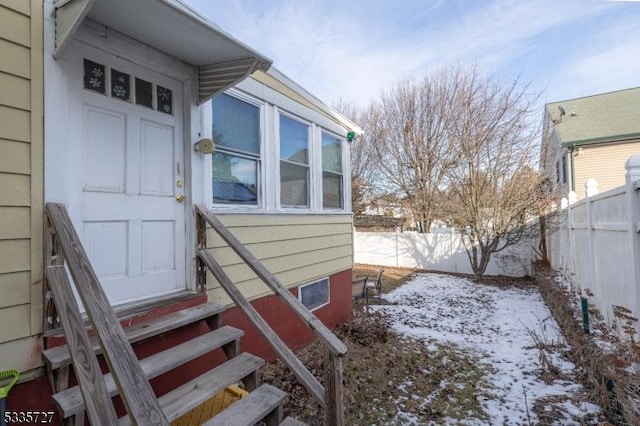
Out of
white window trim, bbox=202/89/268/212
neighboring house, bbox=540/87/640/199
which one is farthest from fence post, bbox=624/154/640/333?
neighboring house, bbox=540/87/640/199

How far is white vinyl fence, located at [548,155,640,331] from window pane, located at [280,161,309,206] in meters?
3.87

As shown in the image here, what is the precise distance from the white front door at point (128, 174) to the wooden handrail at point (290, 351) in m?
0.29

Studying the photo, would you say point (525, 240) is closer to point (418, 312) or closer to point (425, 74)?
point (418, 312)

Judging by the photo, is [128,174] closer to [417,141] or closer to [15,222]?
[15,222]

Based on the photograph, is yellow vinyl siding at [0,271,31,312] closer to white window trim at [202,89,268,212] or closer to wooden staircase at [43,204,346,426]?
wooden staircase at [43,204,346,426]

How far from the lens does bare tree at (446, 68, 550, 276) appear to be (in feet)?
35.6

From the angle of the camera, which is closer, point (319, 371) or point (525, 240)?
point (319, 371)

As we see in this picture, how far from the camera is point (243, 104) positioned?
3.89 meters

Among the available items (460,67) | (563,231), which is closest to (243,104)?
(563,231)

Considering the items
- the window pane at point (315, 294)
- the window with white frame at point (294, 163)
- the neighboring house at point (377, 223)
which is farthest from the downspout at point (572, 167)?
the window with white frame at point (294, 163)

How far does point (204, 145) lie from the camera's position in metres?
3.14

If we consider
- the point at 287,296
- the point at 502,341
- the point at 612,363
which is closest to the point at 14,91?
the point at 287,296

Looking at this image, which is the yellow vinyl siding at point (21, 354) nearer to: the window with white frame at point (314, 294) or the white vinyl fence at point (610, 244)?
the window with white frame at point (314, 294)

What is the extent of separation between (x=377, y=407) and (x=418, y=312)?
4287 mm
